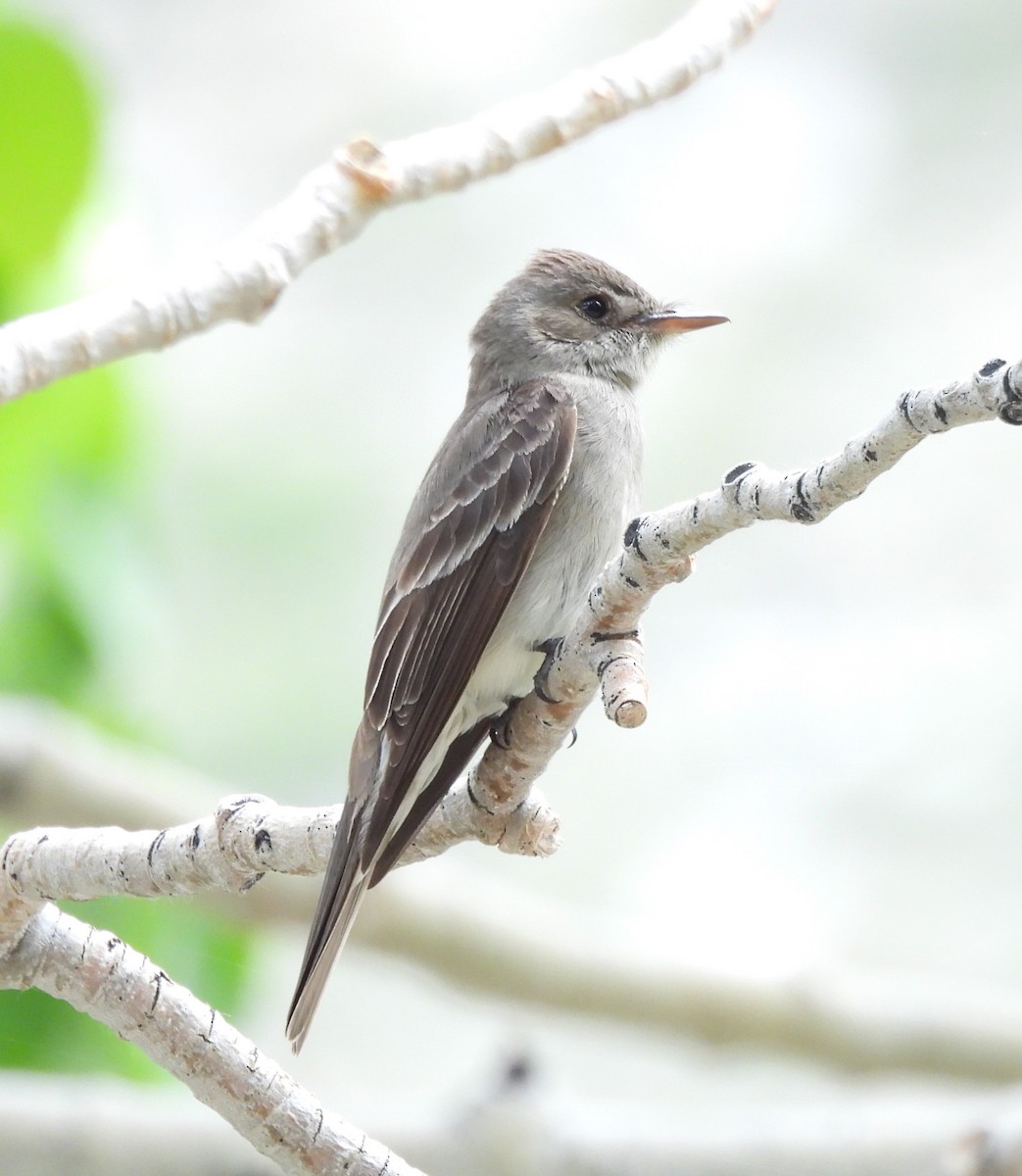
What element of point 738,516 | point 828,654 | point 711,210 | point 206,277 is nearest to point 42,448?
point 206,277

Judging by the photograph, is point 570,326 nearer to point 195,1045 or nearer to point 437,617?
point 437,617

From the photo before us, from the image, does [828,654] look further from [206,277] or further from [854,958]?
[206,277]

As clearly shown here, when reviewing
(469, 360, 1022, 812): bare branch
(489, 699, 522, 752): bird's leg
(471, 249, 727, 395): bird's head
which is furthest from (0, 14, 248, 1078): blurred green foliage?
(469, 360, 1022, 812): bare branch

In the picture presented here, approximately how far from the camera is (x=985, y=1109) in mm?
3189

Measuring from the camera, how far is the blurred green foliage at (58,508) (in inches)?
126

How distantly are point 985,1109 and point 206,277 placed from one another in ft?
7.23

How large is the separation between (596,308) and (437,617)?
90cm

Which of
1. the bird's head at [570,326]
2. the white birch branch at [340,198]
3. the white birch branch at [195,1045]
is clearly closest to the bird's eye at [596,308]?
the bird's head at [570,326]

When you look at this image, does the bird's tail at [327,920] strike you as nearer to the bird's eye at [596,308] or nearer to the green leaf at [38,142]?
the bird's eye at [596,308]

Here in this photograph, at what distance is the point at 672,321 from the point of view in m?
3.07

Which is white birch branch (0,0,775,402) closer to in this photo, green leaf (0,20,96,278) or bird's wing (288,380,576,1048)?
bird's wing (288,380,576,1048)

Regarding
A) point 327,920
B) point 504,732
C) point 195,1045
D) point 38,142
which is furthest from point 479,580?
point 38,142

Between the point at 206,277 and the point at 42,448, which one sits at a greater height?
the point at 42,448

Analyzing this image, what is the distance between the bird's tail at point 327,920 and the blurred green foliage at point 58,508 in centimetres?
135
